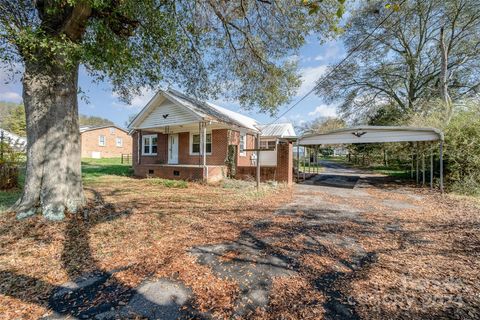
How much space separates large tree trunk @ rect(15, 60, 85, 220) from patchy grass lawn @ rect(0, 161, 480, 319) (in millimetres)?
403

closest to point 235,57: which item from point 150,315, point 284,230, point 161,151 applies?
point 284,230

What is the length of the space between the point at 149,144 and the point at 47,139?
41.1ft

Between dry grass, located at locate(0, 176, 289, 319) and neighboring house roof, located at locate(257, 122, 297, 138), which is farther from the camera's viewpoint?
neighboring house roof, located at locate(257, 122, 297, 138)

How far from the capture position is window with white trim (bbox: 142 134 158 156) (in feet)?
55.4

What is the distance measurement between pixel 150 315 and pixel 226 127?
38.9 feet

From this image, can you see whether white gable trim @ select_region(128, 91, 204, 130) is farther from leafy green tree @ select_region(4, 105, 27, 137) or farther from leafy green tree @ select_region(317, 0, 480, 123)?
leafy green tree @ select_region(4, 105, 27, 137)

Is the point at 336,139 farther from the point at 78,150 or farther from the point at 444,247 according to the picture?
the point at 78,150

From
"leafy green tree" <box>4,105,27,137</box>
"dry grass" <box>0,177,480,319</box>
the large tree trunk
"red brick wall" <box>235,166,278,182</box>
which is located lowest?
"dry grass" <box>0,177,480,319</box>

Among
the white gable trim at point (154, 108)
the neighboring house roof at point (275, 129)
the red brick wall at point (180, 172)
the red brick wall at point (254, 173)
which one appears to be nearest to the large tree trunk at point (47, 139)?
the white gable trim at point (154, 108)

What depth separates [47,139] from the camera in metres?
4.88

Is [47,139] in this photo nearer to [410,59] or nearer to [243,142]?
[243,142]

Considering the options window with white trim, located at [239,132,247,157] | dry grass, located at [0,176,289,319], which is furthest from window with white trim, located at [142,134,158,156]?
dry grass, located at [0,176,289,319]

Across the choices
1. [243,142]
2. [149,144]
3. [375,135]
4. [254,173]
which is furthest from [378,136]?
[149,144]

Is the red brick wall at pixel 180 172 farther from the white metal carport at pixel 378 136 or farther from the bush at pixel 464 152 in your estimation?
the bush at pixel 464 152
